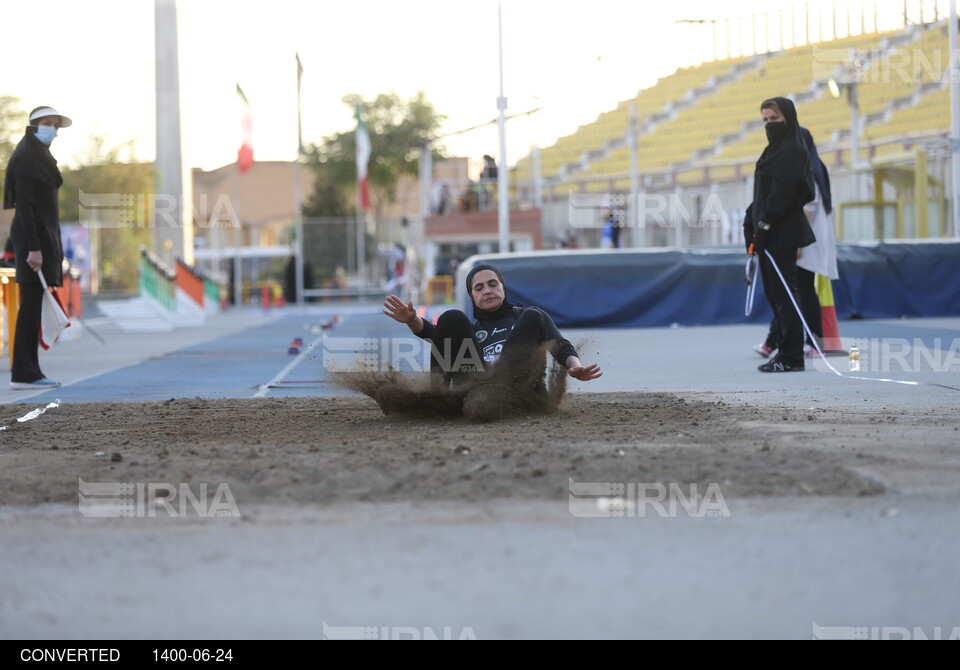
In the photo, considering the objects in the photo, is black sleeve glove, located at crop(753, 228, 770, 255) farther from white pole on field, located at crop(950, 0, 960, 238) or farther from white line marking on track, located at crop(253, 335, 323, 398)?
white pole on field, located at crop(950, 0, 960, 238)

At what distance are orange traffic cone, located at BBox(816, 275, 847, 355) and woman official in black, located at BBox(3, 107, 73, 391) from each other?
22.0 ft

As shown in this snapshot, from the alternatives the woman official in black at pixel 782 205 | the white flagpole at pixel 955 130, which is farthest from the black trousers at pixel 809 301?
the white flagpole at pixel 955 130

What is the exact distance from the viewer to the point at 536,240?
40031mm

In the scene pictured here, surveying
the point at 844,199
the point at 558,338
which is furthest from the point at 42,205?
the point at 844,199

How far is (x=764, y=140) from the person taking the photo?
37.1 m

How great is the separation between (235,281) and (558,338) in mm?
34248

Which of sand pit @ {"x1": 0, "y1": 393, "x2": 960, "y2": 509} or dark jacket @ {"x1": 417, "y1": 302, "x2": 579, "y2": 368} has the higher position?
dark jacket @ {"x1": 417, "y1": 302, "x2": 579, "y2": 368}

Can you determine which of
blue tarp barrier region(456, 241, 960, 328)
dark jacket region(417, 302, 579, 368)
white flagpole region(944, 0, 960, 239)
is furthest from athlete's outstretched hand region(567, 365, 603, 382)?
white flagpole region(944, 0, 960, 239)

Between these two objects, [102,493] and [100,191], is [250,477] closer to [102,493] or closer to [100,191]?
[102,493]

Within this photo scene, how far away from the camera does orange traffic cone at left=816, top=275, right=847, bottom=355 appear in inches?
459

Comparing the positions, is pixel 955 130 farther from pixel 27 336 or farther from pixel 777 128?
pixel 27 336

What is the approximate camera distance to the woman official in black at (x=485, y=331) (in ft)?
23.0

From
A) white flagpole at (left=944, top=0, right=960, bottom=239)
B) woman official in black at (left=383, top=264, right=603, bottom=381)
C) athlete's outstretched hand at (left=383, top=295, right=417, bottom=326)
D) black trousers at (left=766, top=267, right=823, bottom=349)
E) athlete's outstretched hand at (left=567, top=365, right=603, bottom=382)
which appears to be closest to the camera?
athlete's outstretched hand at (left=567, top=365, right=603, bottom=382)

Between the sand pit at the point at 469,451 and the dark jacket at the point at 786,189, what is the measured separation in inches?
121
